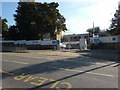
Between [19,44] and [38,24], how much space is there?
8.44 m

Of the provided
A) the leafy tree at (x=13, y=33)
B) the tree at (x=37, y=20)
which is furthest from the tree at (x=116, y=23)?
the leafy tree at (x=13, y=33)

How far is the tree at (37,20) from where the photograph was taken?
3647 cm

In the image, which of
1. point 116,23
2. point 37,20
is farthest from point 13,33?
point 116,23

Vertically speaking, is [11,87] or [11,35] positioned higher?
[11,35]

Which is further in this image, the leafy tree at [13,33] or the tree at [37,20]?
the leafy tree at [13,33]

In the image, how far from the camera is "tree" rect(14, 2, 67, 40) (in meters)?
36.5

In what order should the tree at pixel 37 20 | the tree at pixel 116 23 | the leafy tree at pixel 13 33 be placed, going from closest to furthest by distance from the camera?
the tree at pixel 116 23 → the tree at pixel 37 20 → the leafy tree at pixel 13 33

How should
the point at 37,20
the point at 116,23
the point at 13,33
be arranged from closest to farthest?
the point at 116,23, the point at 37,20, the point at 13,33

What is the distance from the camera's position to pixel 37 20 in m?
36.8

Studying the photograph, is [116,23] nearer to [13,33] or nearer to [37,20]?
[37,20]

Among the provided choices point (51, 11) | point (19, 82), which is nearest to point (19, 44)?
point (51, 11)

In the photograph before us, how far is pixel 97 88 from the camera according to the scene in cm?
492

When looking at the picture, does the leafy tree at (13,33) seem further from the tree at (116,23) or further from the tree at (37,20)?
the tree at (116,23)

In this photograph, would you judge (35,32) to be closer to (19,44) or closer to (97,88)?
(19,44)
